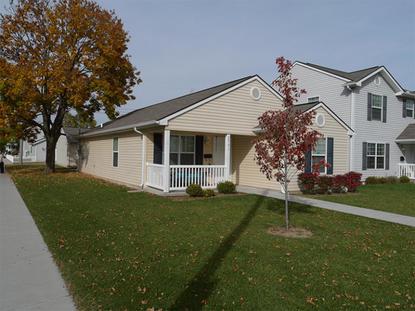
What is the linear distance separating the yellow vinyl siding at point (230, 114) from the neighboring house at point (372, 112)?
20.5 ft

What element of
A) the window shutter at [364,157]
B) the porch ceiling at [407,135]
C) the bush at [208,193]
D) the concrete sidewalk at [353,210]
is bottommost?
the concrete sidewalk at [353,210]

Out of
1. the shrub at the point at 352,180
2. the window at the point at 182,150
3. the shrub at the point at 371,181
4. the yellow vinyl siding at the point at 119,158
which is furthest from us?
the shrub at the point at 371,181

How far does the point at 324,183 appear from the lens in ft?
45.8

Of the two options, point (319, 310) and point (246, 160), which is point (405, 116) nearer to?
point (246, 160)

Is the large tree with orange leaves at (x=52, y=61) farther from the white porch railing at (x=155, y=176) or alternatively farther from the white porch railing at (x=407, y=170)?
the white porch railing at (x=407, y=170)

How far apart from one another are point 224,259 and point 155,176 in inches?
351

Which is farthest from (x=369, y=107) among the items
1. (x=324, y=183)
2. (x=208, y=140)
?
(x=208, y=140)

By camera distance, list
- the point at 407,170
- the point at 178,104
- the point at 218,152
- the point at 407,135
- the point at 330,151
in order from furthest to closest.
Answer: the point at 407,170 < the point at 407,135 < the point at 218,152 < the point at 178,104 < the point at 330,151

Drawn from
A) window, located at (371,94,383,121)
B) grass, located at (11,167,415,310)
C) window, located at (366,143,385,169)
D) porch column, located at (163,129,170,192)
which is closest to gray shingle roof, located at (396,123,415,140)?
window, located at (366,143,385,169)

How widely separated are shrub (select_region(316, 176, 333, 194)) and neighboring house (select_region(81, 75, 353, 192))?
46.9 inches

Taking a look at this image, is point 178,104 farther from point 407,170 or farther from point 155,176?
point 407,170

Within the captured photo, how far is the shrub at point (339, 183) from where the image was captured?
14.2 metres

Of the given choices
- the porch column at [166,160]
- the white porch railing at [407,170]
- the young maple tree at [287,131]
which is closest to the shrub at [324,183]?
the porch column at [166,160]

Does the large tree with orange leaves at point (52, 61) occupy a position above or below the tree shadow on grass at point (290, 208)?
above
